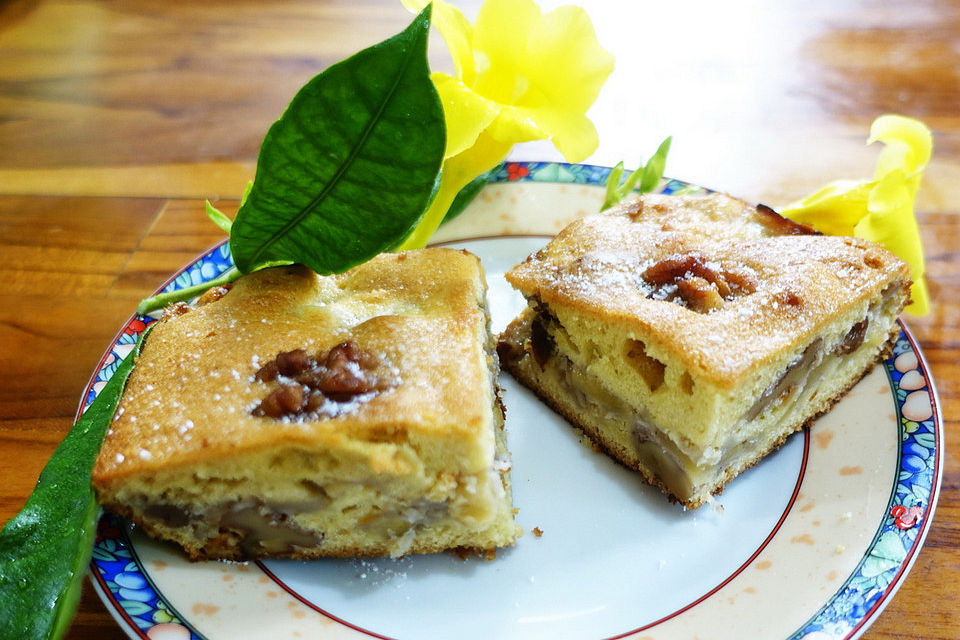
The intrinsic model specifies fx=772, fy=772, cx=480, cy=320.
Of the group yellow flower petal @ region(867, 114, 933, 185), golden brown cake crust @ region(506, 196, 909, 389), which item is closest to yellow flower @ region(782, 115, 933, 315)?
yellow flower petal @ region(867, 114, 933, 185)

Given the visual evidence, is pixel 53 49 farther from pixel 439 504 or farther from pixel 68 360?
pixel 439 504

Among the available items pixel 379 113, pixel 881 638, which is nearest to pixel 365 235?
pixel 379 113

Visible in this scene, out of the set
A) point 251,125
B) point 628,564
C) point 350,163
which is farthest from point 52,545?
point 251,125

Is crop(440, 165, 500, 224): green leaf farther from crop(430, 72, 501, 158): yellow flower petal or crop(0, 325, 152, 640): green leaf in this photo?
crop(0, 325, 152, 640): green leaf

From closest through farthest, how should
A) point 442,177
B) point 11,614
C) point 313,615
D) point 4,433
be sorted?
point 11,614 < point 313,615 < point 4,433 < point 442,177

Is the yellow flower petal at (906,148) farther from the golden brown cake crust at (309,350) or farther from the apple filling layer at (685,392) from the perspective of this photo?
the golden brown cake crust at (309,350)
